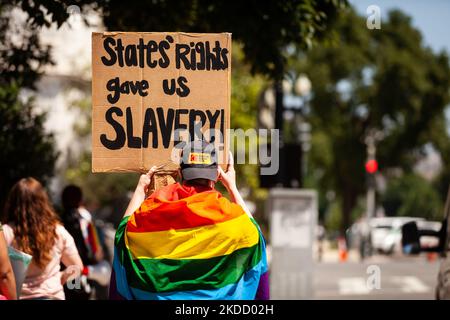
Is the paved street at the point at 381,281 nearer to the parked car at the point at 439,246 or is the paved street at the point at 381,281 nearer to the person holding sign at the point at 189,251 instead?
the parked car at the point at 439,246

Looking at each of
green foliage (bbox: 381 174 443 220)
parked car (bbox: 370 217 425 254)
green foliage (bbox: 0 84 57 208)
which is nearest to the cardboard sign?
green foliage (bbox: 0 84 57 208)

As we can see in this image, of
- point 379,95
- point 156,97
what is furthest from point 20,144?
point 379,95

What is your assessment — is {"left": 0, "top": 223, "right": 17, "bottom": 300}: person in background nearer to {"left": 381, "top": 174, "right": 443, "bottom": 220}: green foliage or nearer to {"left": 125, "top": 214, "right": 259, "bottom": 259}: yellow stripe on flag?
{"left": 125, "top": 214, "right": 259, "bottom": 259}: yellow stripe on flag

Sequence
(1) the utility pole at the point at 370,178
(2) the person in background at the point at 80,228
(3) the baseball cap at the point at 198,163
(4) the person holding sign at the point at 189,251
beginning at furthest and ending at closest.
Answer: (1) the utility pole at the point at 370,178 → (2) the person in background at the point at 80,228 → (3) the baseball cap at the point at 198,163 → (4) the person holding sign at the point at 189,251

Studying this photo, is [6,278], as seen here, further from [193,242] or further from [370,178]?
[370,178]

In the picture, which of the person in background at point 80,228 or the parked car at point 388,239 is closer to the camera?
the person in background at point 80,228

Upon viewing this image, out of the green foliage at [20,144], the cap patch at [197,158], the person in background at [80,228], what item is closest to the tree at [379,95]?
the green foliage at [20,144]

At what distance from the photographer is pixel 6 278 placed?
5367 mm

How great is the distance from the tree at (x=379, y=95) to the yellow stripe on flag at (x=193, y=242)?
5021 centimetres

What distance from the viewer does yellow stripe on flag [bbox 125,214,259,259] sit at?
15.6 feet

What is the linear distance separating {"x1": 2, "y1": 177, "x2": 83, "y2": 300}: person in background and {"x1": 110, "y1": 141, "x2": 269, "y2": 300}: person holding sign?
78.0 inches

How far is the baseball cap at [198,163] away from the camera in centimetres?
499

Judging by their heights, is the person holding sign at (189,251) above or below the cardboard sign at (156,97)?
below

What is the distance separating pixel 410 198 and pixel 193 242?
3081 inches
